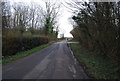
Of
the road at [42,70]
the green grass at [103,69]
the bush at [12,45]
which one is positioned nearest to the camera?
the road at [42,70]

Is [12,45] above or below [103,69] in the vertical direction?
above

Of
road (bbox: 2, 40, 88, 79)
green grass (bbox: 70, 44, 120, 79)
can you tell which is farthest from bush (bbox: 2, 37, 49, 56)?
green grass (bbox: 70, 44, 120, 79)

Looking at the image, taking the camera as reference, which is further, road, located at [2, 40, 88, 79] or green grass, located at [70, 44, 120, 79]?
green grass, located at [70, 44, 120, 79]

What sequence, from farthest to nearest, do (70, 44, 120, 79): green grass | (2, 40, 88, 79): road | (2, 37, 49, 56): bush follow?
1. (2, 37, 49, 56): bush
2. (70, 44, 120, 79): green grass
3. (2, 40, 88, 79): road

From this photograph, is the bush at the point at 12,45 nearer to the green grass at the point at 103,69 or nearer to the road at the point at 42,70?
the road at the point at 42,70

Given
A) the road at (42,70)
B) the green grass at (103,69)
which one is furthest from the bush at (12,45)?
the green grass at (103,69)

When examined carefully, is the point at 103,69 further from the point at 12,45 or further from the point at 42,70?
the point at 12,45

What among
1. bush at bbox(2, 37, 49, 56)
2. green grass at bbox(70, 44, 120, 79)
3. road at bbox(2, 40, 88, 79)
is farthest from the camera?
bush at bbox(2, 37, 49, 56)

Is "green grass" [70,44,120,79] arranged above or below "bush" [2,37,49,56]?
below

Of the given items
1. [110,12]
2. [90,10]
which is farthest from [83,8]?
[110,12]

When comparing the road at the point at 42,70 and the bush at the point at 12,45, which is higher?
the bush at the point at 12,45

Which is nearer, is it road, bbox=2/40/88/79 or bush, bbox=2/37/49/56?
road, bbox=2/40/88/79

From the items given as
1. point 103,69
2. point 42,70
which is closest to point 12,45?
point 42,70

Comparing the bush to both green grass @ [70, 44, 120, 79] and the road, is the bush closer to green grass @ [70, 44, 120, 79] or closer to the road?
the road
